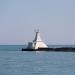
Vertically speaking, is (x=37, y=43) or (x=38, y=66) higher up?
(x=37, y=43)

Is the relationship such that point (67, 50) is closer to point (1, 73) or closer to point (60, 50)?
point (60, 50)

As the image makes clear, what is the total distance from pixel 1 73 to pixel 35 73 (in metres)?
3.39

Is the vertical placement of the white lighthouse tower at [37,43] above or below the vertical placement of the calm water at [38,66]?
above

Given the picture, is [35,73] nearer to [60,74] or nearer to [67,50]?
[60,74]

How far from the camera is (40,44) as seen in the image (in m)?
94.7

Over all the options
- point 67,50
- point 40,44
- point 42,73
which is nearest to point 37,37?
point 40,44

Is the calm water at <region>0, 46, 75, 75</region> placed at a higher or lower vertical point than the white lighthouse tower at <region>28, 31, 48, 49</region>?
lower

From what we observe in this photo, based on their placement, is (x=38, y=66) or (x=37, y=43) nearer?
(x=38, y=66)

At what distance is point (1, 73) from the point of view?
3819 centimetres

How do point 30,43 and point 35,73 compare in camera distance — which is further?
point 30,43

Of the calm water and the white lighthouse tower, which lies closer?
the calm water

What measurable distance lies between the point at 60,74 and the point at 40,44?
192 feet

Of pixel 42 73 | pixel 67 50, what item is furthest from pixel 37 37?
pixel 42 73

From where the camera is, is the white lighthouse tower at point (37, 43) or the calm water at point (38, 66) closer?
the calm water at point (38, 66)
